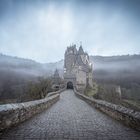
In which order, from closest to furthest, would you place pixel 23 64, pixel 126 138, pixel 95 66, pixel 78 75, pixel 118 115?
1. pixel 126 138
2. pixel 118 115
3. pixel 78 75
4. pixel 95 66
5. pixel 23 64

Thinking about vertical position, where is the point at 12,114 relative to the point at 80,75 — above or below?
below

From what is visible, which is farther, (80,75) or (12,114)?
(80,75)

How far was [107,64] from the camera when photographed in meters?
135

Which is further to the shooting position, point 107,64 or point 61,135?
point 107,64

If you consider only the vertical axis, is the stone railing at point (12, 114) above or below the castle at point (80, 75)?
below

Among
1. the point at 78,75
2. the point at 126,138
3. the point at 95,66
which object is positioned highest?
the point at 95,66

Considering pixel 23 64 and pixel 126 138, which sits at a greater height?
pixel 23 64

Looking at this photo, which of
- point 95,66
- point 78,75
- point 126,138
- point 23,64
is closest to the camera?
point 126,138

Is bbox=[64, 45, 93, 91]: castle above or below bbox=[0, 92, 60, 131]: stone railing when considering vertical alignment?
above

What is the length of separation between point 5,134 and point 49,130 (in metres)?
1.40

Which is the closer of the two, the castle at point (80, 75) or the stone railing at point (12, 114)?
the stone railing at point (12, 114)

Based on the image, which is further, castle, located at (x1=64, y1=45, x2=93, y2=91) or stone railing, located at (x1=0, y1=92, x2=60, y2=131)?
castle, located at (x1=64, y1=45, x2=93, y2=91)

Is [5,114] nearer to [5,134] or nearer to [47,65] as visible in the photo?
[5,134]

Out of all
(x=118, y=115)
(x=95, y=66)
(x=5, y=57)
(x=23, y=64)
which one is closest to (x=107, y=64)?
(x=95, y=66)
